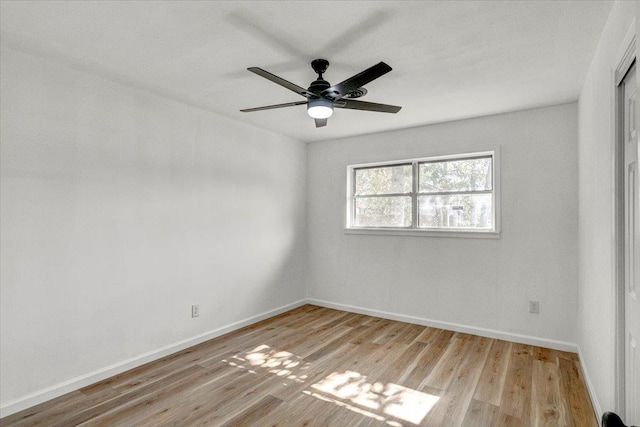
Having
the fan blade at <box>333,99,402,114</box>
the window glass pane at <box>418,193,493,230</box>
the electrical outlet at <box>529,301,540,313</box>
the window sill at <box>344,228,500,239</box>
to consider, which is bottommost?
the electrical outlet at <box>529,301,540,313</box>

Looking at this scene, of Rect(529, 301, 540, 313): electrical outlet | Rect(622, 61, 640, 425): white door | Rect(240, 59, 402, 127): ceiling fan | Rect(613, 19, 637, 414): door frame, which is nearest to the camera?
Rect(622, 61, 640, 425): white door

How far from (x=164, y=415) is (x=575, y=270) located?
151 inches

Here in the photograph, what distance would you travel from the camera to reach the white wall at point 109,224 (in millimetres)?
2350

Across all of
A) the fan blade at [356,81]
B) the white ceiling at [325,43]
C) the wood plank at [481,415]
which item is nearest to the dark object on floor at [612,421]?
the wood plank at [481,415]

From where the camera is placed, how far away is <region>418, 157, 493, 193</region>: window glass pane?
153 inches

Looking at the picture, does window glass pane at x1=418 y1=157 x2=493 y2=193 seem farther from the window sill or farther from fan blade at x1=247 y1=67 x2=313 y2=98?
fan blade at x1=247 y1=67 x2=313 y2=98

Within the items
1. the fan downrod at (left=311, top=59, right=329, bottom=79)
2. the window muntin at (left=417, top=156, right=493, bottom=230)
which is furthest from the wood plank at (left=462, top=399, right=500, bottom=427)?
the fan downrod at (left=311, top=59, right=329, bottom=79)

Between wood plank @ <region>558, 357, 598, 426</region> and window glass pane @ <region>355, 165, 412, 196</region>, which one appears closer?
wood plank @ <region>558, 357, 598, 426</region>

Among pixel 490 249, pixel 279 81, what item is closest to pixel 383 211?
pixel 490 249

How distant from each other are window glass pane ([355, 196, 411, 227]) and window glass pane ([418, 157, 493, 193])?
0.33 m

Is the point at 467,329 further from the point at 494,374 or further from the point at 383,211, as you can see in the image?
the point at 383,211

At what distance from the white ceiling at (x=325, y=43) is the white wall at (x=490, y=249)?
1.81 feet

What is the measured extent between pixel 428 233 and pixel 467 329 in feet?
3.89

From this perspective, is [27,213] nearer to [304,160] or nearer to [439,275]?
[304,160]
